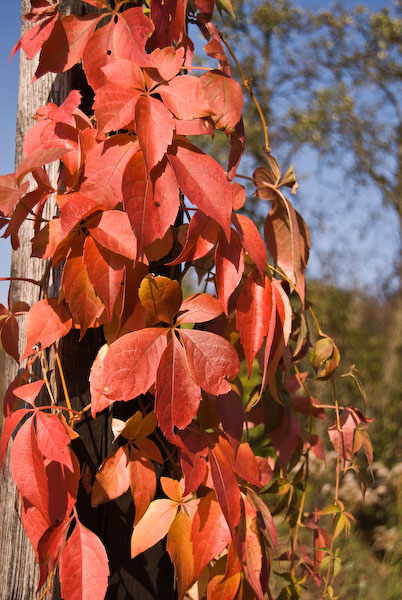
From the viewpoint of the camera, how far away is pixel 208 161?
543 millimetres

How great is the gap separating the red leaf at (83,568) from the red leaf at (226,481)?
14 cm

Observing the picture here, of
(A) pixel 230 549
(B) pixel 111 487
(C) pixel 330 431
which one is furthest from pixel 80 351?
(C) pixel 330 431

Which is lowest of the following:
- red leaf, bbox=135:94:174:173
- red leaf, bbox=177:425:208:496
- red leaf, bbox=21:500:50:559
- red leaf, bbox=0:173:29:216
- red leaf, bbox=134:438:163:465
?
red leaf, bbox=21:500:50:559

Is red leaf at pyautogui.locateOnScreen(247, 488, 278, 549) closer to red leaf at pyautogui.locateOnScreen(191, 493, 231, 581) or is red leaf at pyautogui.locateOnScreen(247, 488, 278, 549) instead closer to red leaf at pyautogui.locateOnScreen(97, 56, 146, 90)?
red leaf at pyautogui.locateOnScreen(191, 493, 231, 581)

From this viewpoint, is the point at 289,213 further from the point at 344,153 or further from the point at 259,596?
the point at 344,153

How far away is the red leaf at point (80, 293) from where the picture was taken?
586 mm

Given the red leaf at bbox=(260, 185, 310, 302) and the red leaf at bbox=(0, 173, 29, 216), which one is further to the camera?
the red leaf at bbox=(260, 185, 310, 302)

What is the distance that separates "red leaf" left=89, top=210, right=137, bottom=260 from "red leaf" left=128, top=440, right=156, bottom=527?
257mm

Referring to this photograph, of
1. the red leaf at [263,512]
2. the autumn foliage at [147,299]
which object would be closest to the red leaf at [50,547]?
the autumn foliage at [147,299]

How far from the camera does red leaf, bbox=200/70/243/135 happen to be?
0.61 m

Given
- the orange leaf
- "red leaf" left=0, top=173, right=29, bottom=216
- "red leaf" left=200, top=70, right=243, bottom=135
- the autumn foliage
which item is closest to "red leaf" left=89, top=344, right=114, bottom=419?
the autumn foliage

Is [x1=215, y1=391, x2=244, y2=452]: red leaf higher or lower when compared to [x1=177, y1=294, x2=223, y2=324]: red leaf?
lower

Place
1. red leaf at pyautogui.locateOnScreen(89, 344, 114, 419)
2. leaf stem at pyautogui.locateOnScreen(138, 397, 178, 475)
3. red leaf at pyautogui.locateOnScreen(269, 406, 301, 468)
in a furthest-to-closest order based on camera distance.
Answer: red leaf at pyautogui.locateOnScreen(269, 406, 301, 468)
leaf stem at pyautogui.locateOnScreen(138, 397, 178, 475)
red leaf at pyautogui.locateOnScreen(89, 344, 114, 419)

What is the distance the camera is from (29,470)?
0.55 metres
